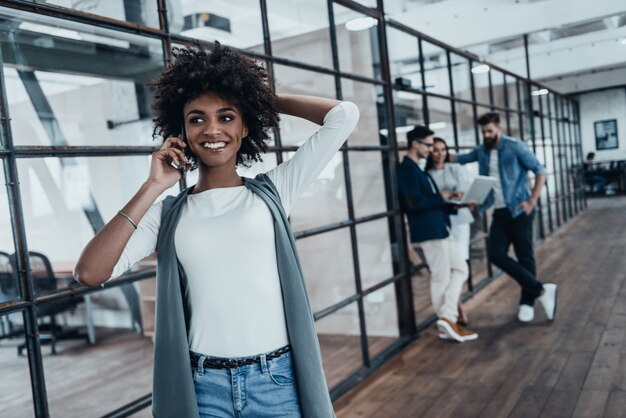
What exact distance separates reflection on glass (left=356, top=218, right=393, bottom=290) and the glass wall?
0.05 feet

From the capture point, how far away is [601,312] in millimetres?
4000

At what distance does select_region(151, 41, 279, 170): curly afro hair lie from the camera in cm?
126

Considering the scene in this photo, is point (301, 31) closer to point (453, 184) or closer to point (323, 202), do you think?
point (323, 202)

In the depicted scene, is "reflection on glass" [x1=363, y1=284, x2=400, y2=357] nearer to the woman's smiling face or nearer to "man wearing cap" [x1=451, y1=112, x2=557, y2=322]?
"man wearing cap" [x1=451, y1=112, x2=557, y2=322]

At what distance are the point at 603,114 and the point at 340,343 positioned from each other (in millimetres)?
14331

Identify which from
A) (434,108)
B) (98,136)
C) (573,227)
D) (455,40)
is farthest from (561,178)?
(98,136)

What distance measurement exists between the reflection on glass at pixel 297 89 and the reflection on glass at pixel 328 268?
1.78 ft

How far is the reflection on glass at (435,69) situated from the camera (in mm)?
4422

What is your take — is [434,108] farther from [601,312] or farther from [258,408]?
[258,408]

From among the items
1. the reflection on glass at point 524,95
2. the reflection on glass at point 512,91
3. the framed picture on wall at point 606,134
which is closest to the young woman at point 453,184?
the reflection on glass at point 512,91

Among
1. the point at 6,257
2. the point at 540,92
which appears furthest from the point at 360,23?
the point at 540,92

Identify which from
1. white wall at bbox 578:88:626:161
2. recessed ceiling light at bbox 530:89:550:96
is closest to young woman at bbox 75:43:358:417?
recessed ceiling light at bbox 530:89:550:96

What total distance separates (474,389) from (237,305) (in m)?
2.07

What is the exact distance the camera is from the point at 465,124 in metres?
5.19
